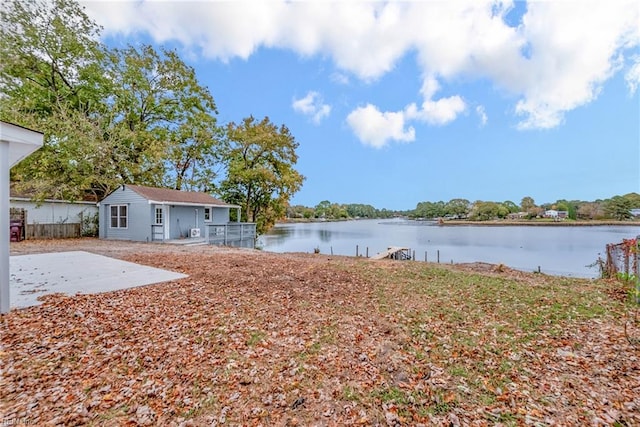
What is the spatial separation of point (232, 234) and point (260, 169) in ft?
20.0

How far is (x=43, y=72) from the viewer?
16734mm

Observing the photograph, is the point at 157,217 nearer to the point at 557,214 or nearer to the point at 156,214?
the point at 156,214

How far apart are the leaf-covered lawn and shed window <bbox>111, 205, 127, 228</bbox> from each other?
506 inches

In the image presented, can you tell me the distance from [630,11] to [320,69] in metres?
17.5

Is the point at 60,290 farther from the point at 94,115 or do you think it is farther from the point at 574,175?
the point at 574,175

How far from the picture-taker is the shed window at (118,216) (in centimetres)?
1577

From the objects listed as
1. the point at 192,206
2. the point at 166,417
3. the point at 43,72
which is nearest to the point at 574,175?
the point at 192,206

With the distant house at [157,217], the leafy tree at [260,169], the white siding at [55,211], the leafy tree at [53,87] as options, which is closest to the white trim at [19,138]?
the distant house at [157,217]

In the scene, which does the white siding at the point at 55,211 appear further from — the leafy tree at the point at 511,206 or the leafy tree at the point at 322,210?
the leafy tree at the point at 511,206

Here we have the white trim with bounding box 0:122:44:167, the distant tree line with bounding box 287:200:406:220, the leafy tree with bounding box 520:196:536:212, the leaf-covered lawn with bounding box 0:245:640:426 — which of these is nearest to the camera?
the leaf-covered lawn with bounding box 0:245:640:426

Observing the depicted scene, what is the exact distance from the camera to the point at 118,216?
16.0 m

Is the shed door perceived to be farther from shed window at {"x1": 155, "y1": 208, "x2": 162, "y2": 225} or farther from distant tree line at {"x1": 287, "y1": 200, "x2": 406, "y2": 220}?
distant tree line at {"x1": 287, "y1": 200, "x2": 406, "y2": 220}

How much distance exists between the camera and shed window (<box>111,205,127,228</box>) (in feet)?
51.7

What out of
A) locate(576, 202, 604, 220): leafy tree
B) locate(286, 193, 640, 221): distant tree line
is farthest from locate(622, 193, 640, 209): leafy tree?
locate(576, 202, 604, 220): leafy tree
